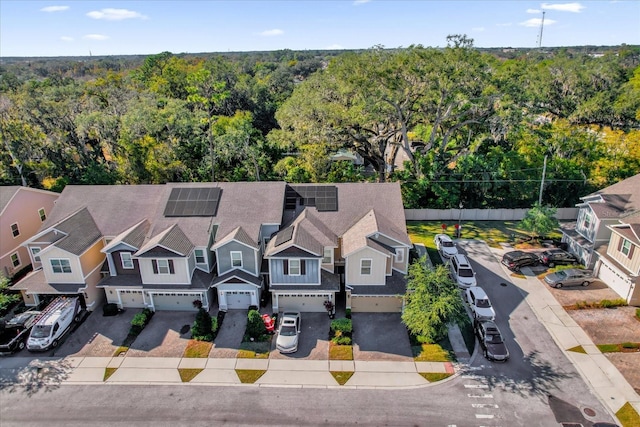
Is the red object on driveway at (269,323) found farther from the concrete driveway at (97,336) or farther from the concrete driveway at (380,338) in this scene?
the concrete driveway at (97,336)

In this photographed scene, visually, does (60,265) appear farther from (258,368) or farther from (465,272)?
(465,272)

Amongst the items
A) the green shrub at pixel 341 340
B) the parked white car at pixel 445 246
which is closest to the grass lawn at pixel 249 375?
the green shrub at pixel 341 340

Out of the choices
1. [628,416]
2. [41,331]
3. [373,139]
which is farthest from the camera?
[373,139]

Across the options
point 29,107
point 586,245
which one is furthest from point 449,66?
point 29,107

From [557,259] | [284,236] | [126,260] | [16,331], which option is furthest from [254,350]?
[557,259]

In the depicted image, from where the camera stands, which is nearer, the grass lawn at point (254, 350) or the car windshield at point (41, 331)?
the grass lawn at point (254, 350)

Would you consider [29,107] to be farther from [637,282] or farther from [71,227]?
[637,282]
